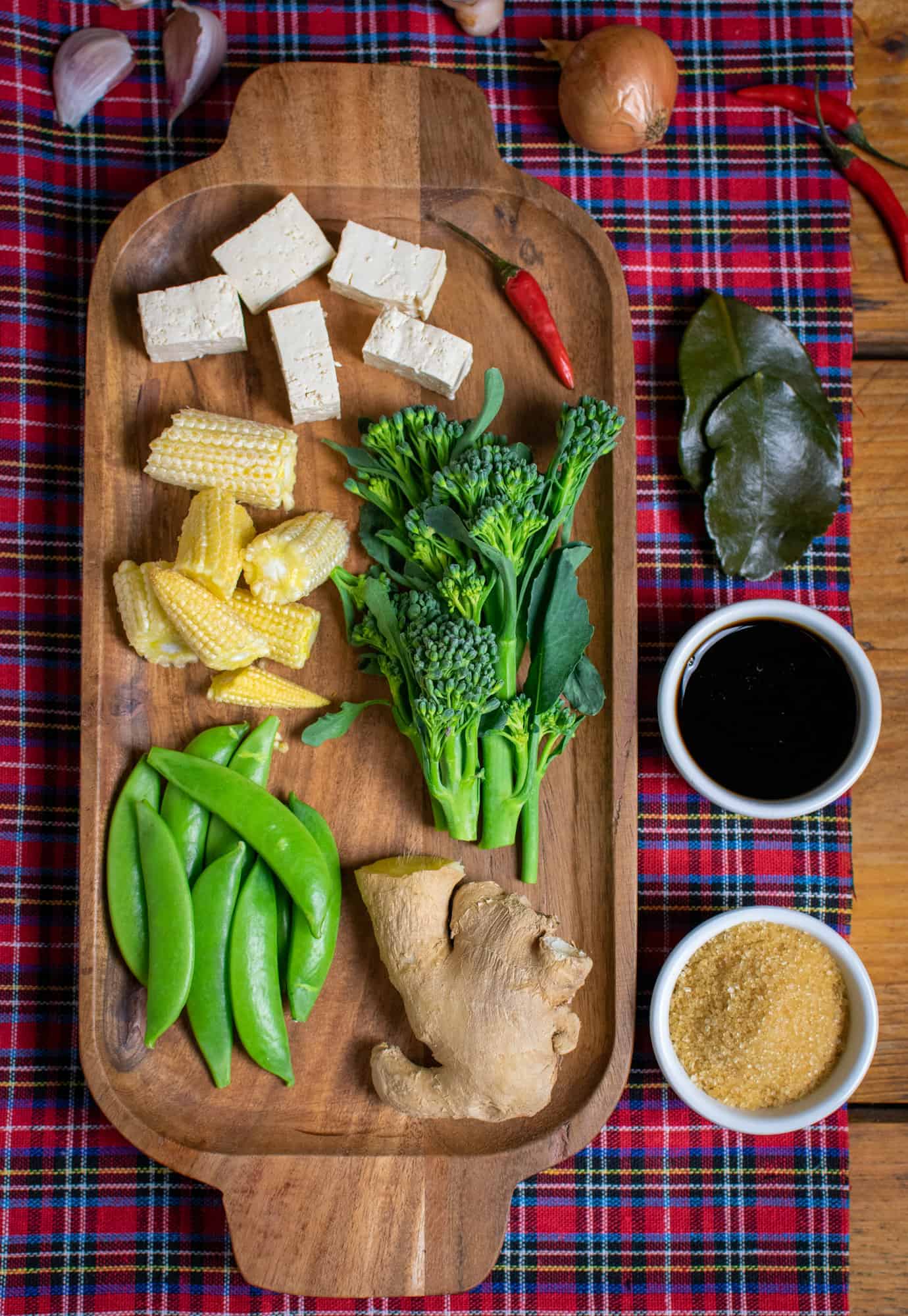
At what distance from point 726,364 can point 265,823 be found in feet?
4.42

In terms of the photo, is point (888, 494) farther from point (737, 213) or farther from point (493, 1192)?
point (493, 1192)

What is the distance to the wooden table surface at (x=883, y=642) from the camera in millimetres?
2221

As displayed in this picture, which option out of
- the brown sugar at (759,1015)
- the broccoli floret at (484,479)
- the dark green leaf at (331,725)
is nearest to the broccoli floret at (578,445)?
the broccoli floret at (484,479)

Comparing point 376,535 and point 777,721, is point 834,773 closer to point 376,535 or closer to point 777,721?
point 777,721

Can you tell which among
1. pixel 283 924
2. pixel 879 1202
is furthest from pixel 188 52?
pixel 879 1202

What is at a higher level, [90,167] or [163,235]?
[90,167]

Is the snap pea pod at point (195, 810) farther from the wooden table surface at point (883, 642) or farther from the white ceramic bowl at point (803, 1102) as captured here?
the wooden table surface at point (883, 642)

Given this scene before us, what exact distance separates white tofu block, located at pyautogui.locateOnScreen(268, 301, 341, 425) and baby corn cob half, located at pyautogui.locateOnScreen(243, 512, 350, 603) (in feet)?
0.79

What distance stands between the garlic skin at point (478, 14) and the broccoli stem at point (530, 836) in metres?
1.58

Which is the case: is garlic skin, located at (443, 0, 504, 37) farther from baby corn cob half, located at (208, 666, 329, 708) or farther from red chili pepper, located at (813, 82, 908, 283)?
baby corn cob half, located at (208, 666, 329, 708)

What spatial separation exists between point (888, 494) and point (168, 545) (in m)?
1.57

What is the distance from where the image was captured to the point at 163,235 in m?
2.10

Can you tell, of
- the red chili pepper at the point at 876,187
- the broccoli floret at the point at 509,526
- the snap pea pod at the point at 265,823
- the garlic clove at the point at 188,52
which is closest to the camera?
the broccoli floret at the point at 509,526

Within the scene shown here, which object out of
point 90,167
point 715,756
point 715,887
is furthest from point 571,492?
point 90,167
